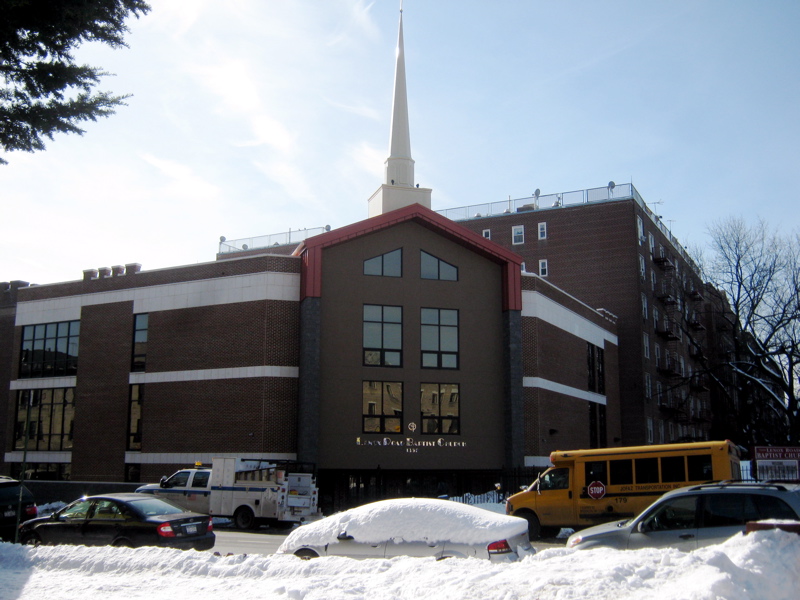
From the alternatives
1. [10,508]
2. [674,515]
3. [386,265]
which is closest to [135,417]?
[386,265]

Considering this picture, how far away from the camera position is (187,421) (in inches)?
1363

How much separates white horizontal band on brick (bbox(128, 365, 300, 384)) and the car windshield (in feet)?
56.5

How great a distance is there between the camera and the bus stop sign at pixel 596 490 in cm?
2073

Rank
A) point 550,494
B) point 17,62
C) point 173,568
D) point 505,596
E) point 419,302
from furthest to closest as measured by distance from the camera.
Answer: point 419,302 → point 550,494 → point 17,62 → point 173,568 → point 505,596

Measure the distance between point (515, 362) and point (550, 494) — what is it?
572 inches

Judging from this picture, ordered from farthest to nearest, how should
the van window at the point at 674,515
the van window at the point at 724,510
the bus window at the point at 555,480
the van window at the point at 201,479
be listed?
the van window at the point at 201,479
the bus window at the point at 555,480
the van window at the point at 674,515
the van window at the point at 724,510

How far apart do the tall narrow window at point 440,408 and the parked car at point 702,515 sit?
73.5 feet

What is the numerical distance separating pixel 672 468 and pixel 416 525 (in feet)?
34.6

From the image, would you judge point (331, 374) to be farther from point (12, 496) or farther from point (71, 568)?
point (71, 568)

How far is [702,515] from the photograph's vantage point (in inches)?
450

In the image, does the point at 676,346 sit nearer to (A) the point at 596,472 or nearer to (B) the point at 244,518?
(A) the point at 596,472

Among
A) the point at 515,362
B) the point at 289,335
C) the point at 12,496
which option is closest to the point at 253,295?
the point at 289,335

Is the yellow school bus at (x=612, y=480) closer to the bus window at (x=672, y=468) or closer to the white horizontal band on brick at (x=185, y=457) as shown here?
the bus window at (x=672, y=468)

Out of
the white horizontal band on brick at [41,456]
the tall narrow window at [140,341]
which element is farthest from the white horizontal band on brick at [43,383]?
the tall narrow window at [140,341]
